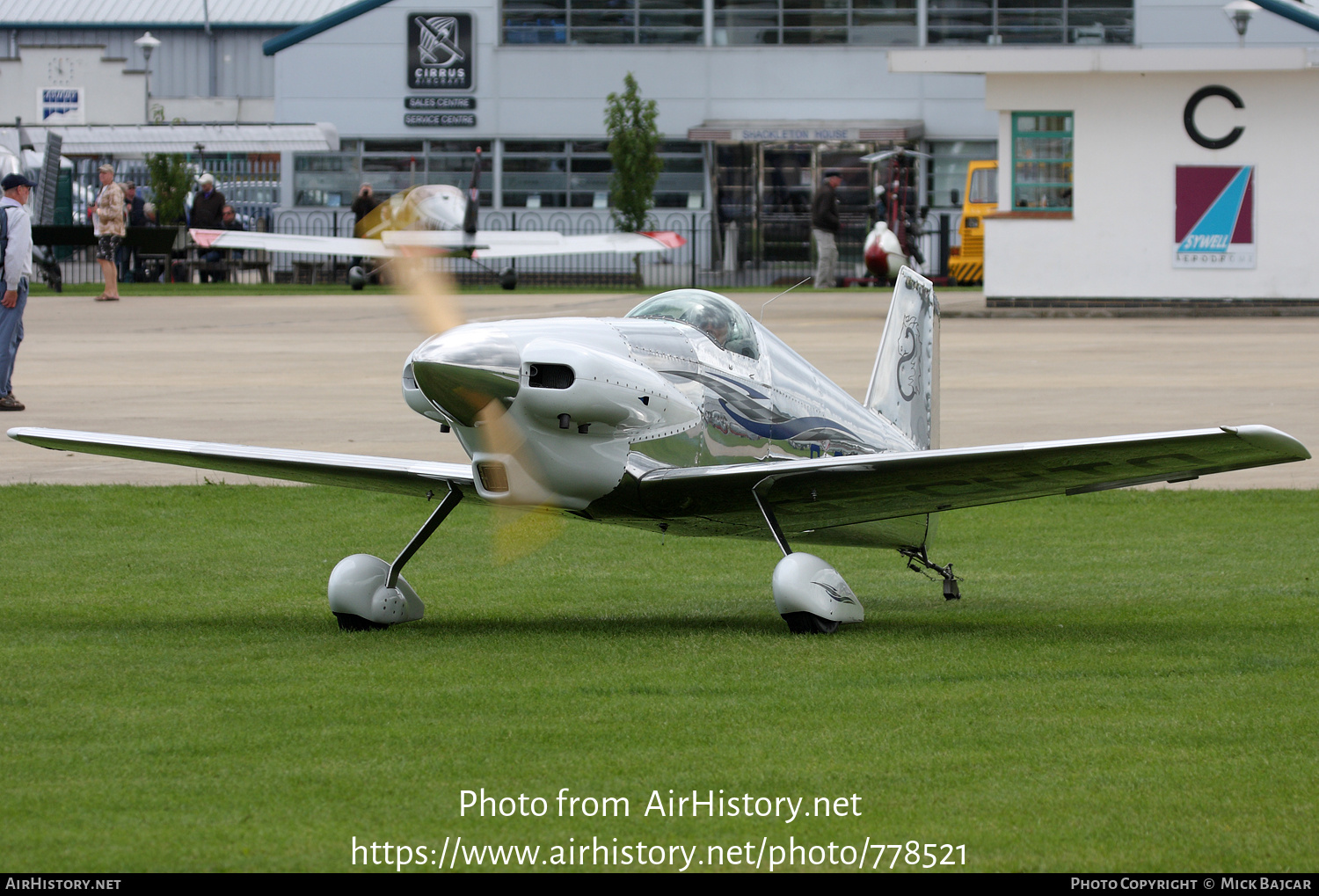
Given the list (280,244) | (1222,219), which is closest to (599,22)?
(1222,219)

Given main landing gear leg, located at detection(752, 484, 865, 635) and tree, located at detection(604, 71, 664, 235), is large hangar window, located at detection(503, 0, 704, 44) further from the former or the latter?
main landing gear leg, located at detection(752, 484, 865, 635)

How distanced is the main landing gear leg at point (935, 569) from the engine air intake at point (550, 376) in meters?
3.13

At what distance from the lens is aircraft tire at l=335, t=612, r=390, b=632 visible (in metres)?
8.76

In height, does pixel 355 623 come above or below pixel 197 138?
below

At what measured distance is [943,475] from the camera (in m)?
8.33

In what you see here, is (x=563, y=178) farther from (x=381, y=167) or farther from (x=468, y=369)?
(x=468, y=369)

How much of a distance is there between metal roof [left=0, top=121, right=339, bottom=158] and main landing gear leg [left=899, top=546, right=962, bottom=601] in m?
38.6

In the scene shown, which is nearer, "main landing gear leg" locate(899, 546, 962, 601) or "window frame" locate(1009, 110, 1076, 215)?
"main landing gear leg" locate(899, 546, 962, 601)

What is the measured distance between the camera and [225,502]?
1378 cm

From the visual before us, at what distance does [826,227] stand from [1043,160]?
888 centimetres

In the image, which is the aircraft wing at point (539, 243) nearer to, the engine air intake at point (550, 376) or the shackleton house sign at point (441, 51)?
the shackleton house sign at point (441, 51)

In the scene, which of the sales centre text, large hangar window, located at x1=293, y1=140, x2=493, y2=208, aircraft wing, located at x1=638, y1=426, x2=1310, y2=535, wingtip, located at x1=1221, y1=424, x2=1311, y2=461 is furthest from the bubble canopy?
large hangar window, located at x1=293, y1=140, x2=493, y2=208

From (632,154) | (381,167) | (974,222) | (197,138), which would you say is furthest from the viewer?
(381,167)
